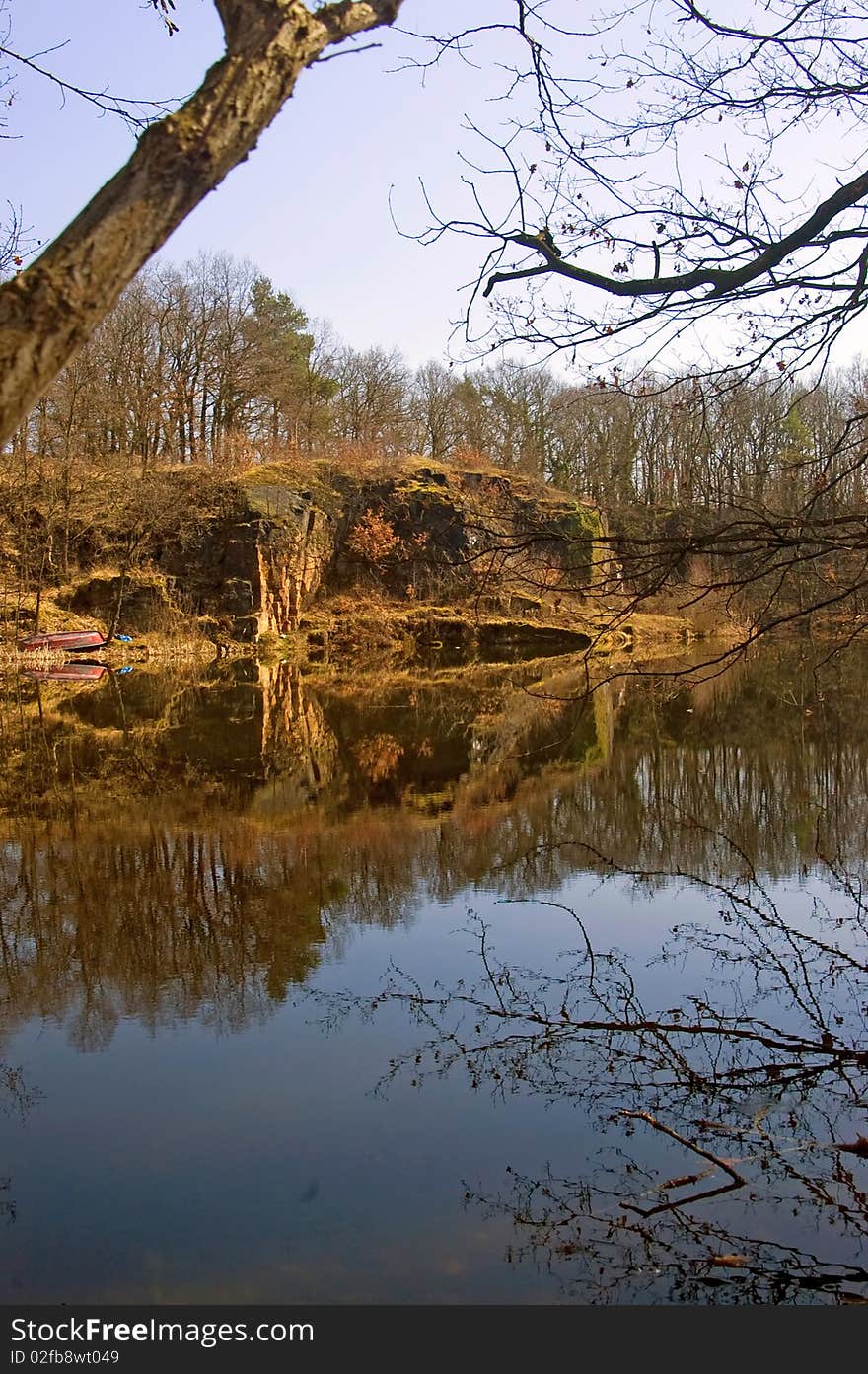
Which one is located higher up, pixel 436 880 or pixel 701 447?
pixel 701 447

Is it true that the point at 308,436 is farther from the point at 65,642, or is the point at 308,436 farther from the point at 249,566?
the point at 65,642

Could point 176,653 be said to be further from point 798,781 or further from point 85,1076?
point 85,1076

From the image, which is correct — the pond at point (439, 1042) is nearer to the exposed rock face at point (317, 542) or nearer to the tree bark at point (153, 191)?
the tree bark at point (153, 191)

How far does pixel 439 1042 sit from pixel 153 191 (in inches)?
158

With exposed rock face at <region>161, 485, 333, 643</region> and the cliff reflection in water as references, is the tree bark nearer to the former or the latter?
the cliff reflection in water

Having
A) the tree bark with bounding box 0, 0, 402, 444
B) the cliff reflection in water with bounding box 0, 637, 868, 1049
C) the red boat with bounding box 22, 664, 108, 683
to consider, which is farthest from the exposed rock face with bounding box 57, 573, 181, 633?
the tree bark with bounding box 0, 0, 402, 444

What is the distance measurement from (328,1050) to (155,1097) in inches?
33.1

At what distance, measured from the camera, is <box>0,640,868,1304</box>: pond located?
362 centimetres

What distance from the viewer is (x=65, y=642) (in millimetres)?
27781

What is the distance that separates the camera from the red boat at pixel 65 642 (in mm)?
27062

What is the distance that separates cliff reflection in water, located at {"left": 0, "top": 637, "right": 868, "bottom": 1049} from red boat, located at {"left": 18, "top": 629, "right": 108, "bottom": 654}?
8905 millimetres

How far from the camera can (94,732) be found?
15.9m

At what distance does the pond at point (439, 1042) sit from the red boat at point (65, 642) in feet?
53.5
